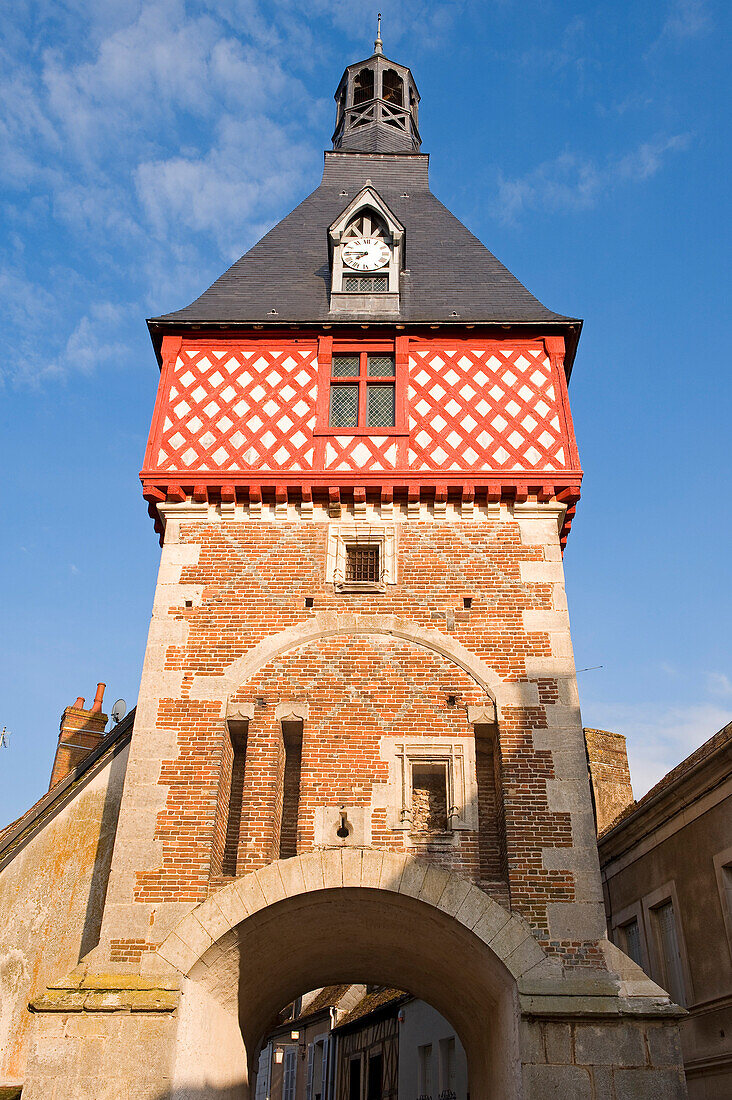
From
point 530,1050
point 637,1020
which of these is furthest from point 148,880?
point 637,1020

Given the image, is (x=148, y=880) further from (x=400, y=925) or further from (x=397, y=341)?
(x=397, y=341)

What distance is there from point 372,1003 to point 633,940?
742 centimetres

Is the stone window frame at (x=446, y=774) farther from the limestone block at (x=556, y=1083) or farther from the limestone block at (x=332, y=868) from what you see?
the limestone block at (x=556, y=1083)

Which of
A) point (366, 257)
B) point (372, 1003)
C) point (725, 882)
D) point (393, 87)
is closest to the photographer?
point (725, 882)

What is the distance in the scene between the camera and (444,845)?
782cm

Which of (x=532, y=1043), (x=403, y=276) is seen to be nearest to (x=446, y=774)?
(x=532, y=1043)

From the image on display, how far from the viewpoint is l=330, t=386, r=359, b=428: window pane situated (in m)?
10.2

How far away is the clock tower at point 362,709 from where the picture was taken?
23.8 feet

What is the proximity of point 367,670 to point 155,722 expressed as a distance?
1.97m

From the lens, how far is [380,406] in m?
10.3

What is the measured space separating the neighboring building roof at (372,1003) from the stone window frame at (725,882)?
25.0 feet

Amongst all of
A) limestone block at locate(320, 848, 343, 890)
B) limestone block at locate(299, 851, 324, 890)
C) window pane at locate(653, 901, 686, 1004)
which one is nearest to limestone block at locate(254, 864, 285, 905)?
limestone block at locate(299, 851, 324, 890)

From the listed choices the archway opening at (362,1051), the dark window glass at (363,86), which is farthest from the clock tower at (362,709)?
the dark window glass at (363,86)

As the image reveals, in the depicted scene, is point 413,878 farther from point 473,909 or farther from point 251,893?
point 251,893
